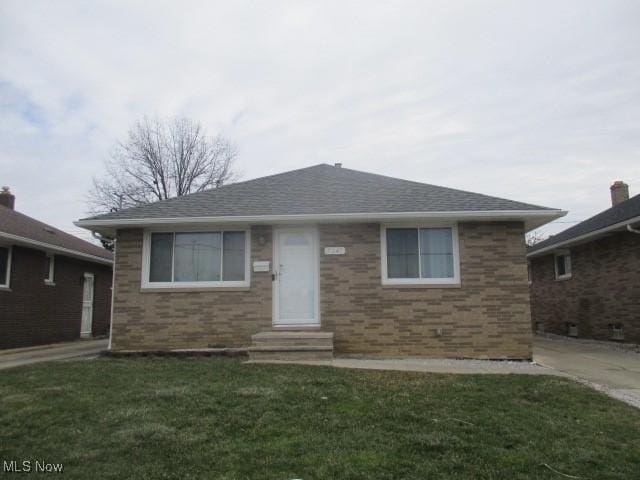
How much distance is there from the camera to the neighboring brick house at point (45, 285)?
1308 cm

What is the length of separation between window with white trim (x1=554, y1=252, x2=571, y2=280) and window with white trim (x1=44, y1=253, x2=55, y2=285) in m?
16.2

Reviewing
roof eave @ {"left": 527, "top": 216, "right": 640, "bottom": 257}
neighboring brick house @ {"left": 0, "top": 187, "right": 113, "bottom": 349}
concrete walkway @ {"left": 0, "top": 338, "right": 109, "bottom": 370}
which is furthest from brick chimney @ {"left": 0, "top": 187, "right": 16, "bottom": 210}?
roof eave @ {"left": 527, "top": 216, "right": 640, "bottom": 257}

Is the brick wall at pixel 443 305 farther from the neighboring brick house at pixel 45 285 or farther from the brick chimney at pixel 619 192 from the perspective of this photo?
the brick chimney at pixel 619 192

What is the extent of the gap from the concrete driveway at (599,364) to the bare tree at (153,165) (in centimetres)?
2523

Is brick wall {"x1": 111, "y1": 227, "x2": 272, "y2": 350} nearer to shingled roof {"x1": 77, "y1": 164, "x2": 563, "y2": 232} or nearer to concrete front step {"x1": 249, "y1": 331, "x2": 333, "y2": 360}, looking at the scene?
shingled roof {"x1": 77, "y1": 164, "x2": 563, "y2": 232}

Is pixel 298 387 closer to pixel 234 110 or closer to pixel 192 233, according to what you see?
pixel 192 233

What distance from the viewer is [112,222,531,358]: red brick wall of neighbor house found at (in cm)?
979

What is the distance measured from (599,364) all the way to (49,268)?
1467cm

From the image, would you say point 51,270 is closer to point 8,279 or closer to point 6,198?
point 8,279

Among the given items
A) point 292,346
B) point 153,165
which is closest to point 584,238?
point 292,346

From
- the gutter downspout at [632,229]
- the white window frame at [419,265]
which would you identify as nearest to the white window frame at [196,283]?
the white window frame at [419,265]

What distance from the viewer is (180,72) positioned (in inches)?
567

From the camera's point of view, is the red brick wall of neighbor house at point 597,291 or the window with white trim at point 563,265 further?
the window with white trim at point 563,265

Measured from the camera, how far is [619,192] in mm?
17516
